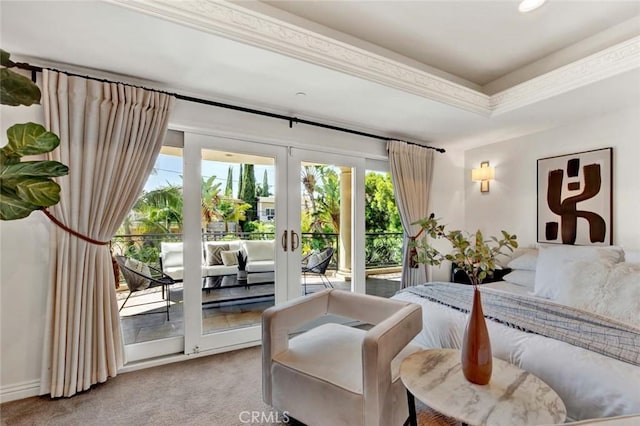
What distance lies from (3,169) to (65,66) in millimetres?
1236

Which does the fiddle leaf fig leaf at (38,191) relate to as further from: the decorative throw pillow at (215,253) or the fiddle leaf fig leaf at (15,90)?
the decorative throw pillow at (215,253)

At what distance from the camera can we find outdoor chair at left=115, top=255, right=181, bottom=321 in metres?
2.41

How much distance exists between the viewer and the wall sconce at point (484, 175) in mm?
3775

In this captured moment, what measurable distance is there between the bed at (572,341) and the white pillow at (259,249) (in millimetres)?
1358

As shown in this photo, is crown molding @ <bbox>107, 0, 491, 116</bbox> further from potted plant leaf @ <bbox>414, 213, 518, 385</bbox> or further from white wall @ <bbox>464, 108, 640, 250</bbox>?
potted plant leaf @ <bbox>414, 213, 518, 385</bbox>

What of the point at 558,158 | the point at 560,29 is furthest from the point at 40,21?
the point at 558,158

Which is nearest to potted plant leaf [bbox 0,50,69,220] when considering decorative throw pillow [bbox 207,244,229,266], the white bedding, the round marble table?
decorative throw pillow [bbox 207,244,229,266]

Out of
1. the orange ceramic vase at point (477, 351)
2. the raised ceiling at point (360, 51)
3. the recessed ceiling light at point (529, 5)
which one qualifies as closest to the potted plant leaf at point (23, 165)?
the raised ceiling at point (360, 51)

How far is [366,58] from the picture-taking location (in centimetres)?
222

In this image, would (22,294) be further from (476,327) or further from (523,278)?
(523,278)

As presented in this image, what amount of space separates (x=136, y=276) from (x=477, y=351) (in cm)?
254

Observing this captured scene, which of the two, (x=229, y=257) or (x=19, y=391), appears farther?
(x=229, y=257)

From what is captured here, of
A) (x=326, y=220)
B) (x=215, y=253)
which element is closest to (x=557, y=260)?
(x=326, y=220)

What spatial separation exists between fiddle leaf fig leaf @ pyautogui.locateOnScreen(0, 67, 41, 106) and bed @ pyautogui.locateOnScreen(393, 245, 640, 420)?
2.51 metres
